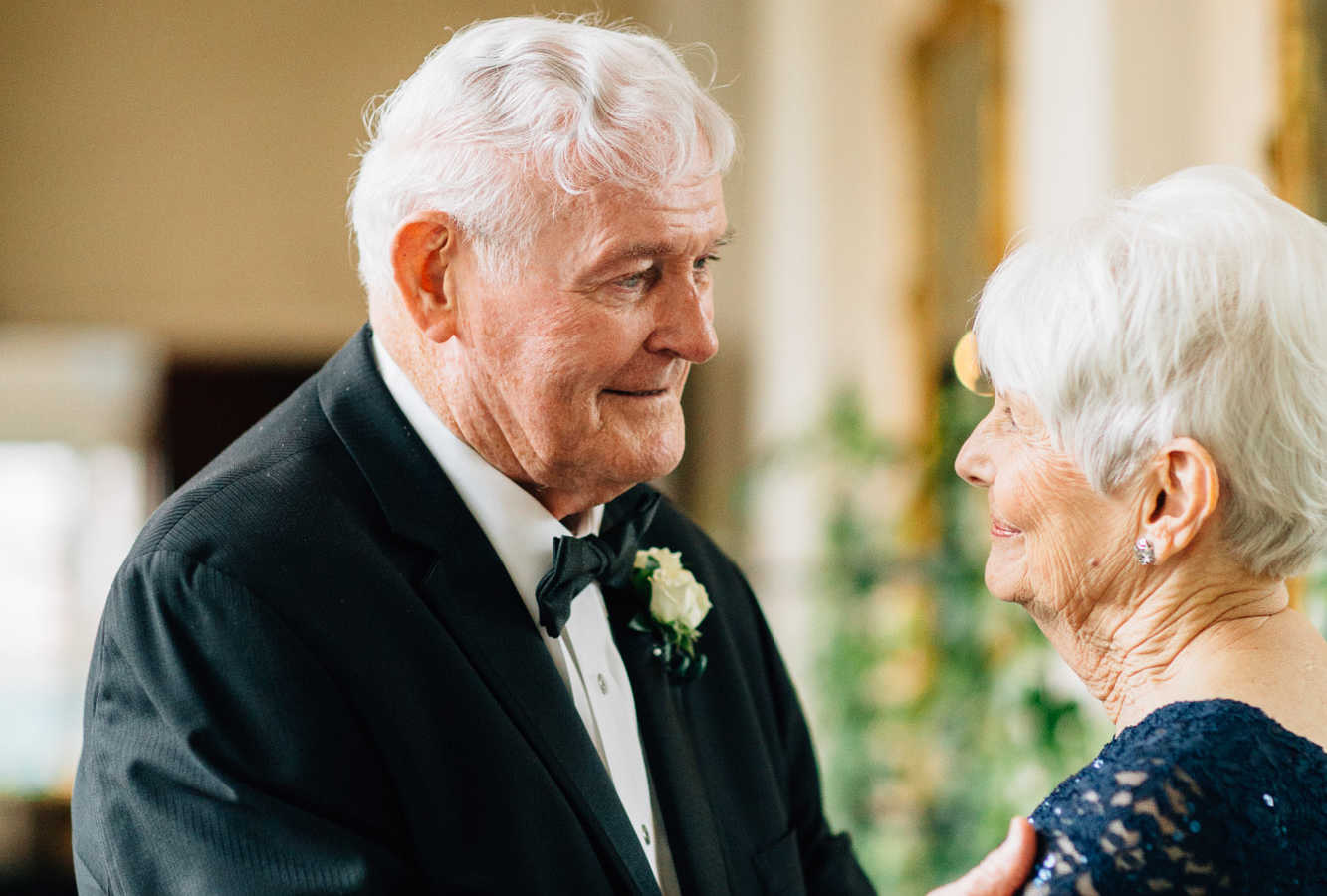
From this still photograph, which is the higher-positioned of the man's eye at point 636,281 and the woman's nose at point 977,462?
the man's eye at point 636,281

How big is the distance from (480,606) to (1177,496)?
0.77 m

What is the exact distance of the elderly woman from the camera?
4.14 ft

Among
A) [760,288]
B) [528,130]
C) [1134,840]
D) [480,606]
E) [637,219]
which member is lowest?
[760,288]

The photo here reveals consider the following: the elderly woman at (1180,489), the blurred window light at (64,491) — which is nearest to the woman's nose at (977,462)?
the elderly woman at (1180,489)

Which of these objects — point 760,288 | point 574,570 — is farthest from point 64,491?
point 574,570

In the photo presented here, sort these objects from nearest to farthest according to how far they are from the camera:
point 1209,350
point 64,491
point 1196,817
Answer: point 1196,817 → point 1209,350 → point 64,491

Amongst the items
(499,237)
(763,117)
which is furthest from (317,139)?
(499,237)

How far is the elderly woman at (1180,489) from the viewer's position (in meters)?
1.26

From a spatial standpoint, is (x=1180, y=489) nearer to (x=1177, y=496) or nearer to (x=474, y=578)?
(x=1177, y=496)

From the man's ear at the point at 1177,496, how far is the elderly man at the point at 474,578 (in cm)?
56

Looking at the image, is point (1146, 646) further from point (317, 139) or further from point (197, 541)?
point (317, 139)

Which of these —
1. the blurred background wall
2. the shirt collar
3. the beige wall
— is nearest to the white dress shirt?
the shirt collar

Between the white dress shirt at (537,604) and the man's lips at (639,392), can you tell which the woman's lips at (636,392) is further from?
the white dress shirt at (537,604)

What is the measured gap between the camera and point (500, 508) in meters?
1.65
